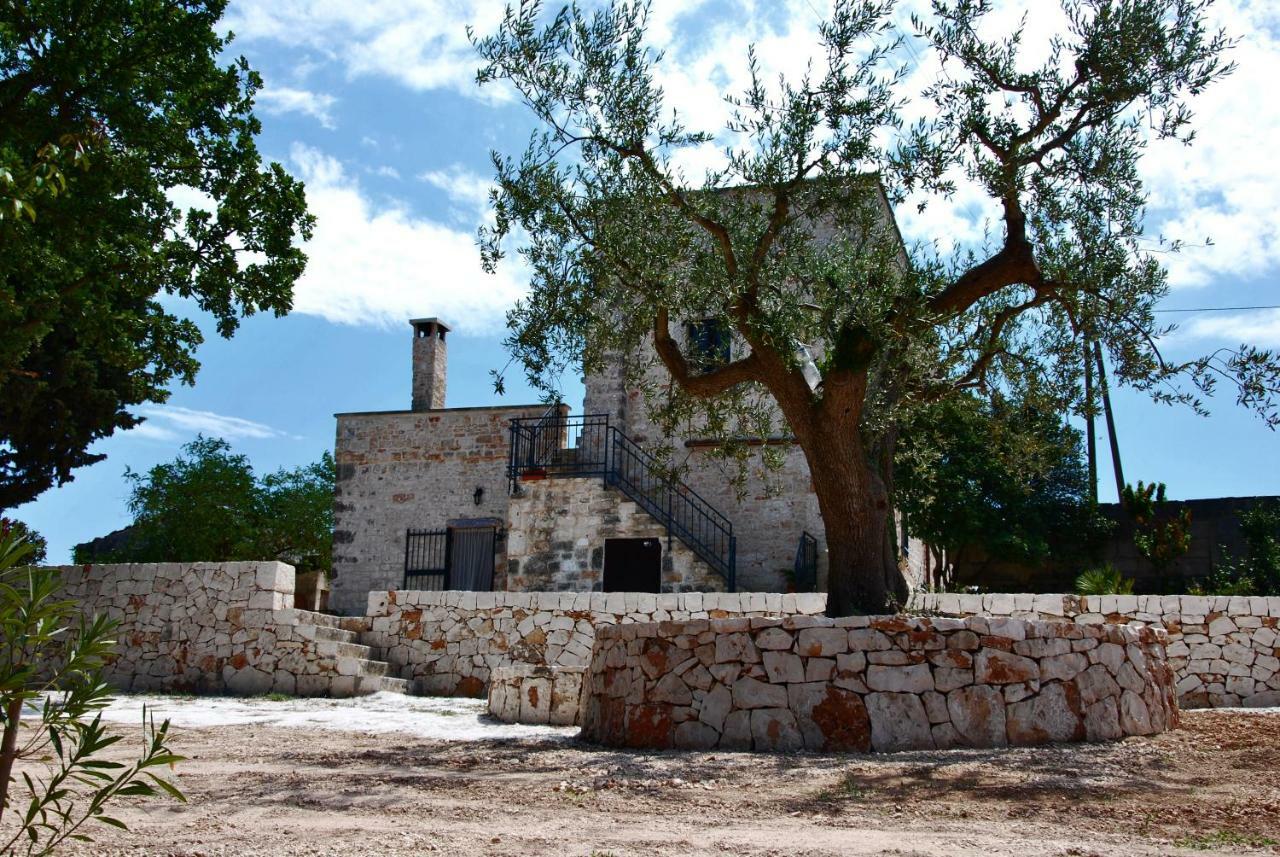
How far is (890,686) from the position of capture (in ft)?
26.5

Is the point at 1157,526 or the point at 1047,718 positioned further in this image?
the point at 1157,526

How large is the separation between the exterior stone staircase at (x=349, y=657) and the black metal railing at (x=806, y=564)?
652 cm

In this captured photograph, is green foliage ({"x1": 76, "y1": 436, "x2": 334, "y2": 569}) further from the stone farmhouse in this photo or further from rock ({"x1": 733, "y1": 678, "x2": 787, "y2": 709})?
rock ({"x1": 733, "y1": 678, "x2": 787, "y2": 709})

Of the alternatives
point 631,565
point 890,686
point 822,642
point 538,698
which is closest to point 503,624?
point 538,698

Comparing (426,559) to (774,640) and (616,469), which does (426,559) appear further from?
(774,640)

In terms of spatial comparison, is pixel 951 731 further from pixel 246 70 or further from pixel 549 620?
pixel 246 70

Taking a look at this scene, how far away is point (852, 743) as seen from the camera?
26.1 feet

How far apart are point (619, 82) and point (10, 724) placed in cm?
790

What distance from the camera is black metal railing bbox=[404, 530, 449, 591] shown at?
63.8ft

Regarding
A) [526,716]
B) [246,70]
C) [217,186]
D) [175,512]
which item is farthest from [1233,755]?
[175,512]

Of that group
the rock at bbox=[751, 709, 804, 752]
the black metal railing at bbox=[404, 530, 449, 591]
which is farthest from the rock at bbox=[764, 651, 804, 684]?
the black metal railing at bbox=[404, 530, 449, 591]

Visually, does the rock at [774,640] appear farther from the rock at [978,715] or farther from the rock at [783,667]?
the rock at [978,715]

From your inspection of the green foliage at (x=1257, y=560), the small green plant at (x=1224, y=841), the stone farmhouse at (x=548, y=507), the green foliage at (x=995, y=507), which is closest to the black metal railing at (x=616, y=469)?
the stone farmhouse at (x=548, y=507)

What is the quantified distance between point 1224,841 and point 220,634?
12081 millimetres
